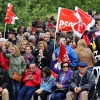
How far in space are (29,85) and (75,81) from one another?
6.00 feet

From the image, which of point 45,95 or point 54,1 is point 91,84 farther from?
point 54,1

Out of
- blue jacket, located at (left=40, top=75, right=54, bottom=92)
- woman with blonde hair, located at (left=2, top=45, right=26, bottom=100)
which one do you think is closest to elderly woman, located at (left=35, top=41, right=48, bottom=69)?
woman with blonde hair, located at (left=2, top=45, right=26, bottom=100)

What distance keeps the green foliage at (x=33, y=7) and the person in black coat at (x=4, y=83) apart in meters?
9.60

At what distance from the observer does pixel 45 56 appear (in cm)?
1355

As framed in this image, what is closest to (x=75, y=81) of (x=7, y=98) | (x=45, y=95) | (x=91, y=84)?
(x=91, y=84)

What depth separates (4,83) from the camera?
12555 mm

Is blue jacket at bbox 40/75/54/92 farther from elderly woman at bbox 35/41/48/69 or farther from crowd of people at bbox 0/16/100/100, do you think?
elderly woman at bbox 35/41/48/69

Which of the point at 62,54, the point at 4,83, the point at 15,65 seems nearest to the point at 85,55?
the point at 62,54

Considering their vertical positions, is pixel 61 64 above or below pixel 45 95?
above

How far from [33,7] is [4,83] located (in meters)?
19.2

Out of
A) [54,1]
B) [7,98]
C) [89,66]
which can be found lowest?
[7,98]

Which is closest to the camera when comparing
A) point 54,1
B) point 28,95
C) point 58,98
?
point 58,98

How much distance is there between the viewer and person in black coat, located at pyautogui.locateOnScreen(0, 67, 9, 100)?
12.4 m

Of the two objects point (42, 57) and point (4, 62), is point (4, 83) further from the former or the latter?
point (42, 57)
